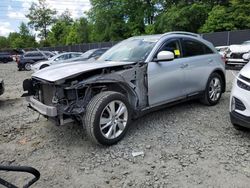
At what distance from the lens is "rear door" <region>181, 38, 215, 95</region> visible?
5.47 meters

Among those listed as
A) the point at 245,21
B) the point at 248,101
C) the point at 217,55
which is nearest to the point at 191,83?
the point at 217,55

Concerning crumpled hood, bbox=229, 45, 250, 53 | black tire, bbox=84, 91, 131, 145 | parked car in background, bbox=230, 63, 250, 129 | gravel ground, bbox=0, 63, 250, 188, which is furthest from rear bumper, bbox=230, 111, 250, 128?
crumpled hood, bbox=229, 45, 250, 53

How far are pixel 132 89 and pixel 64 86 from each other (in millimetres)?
1116

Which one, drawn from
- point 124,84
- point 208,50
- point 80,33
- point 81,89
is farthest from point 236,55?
point 80,33

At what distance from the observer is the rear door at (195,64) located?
547cm

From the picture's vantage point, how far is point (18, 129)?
5312 millimetres

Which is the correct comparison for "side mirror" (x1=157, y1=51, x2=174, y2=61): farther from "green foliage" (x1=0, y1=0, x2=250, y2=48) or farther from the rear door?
"green foliage" (x1=0, y1=0, x2=250, y2=48)

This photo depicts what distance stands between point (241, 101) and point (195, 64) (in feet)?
5.41

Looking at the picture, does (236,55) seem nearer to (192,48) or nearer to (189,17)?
(192,48)

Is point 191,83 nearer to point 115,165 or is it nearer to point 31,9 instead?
point 115,165

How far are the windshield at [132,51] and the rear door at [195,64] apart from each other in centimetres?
82

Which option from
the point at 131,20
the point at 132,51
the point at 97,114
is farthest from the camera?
the point at 131,20

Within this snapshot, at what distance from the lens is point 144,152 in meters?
4.05

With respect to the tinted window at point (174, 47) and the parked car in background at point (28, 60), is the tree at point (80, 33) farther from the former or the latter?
the tinted window at point (174, 47)
